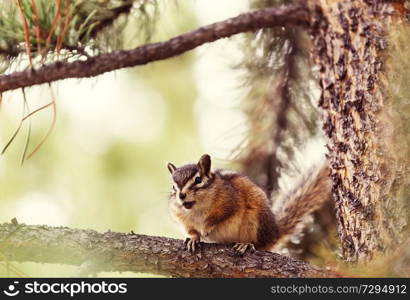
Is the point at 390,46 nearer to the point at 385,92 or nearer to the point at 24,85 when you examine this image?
the point at 385,92

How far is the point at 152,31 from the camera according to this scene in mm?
1669

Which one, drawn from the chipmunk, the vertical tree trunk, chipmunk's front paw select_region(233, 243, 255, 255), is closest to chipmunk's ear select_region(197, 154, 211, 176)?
the chipmunk

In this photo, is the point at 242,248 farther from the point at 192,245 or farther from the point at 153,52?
the point at 153,52

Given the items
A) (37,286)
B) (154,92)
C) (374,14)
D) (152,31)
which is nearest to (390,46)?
(374,14)

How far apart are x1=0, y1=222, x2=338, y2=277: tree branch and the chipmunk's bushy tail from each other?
0.35 metres

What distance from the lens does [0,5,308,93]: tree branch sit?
4.05 ft

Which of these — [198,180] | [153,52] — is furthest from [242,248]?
[153,52]

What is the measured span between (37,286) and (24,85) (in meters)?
0.40

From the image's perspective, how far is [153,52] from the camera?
4.24 feet

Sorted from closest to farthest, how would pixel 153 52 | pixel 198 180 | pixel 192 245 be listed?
pixel 153 52 < pixel 192 245 < pixel 198 180

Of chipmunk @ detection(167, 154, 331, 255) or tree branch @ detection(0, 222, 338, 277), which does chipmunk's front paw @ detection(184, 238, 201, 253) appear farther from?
chipmunk @ detection(167, 154, 331, 255)

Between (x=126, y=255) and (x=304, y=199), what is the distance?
0.61m

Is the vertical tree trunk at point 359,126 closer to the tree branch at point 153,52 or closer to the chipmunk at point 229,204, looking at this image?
the tree branch at point 153,52

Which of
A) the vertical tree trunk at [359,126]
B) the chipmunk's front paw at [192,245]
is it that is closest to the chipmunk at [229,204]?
the chipmunk's front paw at [192,245]
